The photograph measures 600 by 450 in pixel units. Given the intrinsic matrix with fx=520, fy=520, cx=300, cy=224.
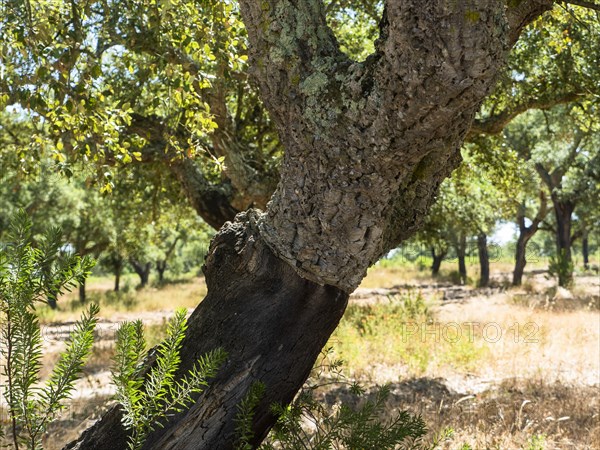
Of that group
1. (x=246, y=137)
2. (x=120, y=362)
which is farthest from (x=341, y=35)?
(x=120, y=362)

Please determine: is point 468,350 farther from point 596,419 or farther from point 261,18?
point 261,18

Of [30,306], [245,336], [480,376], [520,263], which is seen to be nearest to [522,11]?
[245,336]

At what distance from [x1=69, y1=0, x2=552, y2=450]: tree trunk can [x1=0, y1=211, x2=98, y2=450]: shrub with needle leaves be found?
75 cm

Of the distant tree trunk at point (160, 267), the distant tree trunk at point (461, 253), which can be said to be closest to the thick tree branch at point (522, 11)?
the distant tree trunk at point (461, 253)

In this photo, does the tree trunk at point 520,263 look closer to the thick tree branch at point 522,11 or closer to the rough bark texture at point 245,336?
the thick tree branch at point 522,11

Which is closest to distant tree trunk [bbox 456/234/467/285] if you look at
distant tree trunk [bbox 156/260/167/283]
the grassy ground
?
the grassy ground

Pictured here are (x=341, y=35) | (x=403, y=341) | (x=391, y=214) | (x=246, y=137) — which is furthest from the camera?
(x=246, y=137)

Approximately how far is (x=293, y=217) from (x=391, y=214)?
46 centimetres

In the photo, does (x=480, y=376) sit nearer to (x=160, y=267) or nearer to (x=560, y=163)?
(x=560, y=163)

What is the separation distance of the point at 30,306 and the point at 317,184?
1215mm

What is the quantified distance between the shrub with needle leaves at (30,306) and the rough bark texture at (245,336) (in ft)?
2.42

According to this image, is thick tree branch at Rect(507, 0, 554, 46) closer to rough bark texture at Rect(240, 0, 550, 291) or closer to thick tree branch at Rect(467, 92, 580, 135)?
rough bark texture at Rect(240, 0, 550, 291)

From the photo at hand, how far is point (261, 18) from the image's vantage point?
240cm

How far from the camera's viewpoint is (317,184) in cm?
224
